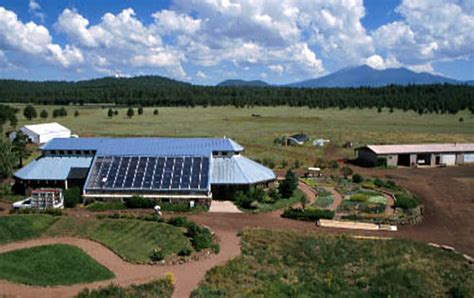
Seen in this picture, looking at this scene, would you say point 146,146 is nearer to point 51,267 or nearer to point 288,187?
point 288,187

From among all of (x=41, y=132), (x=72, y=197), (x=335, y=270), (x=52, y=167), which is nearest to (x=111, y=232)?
(x=72, y=197)

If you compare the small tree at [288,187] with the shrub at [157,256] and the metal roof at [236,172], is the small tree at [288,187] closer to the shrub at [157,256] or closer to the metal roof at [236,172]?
the metal roof at [236,172]

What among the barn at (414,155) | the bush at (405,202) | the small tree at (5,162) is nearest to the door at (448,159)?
the barn at (414,155)

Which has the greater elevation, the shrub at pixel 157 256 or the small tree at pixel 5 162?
the small tree at pixel 5 162

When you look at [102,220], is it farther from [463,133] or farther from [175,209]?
[463,133]

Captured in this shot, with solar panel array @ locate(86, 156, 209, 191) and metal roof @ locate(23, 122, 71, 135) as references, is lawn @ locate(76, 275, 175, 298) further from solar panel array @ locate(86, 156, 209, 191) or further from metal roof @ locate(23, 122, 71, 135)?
metal roof @ locate(23, 122, 71, 135)

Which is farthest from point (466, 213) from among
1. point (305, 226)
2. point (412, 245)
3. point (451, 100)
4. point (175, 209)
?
point (451, 100)
